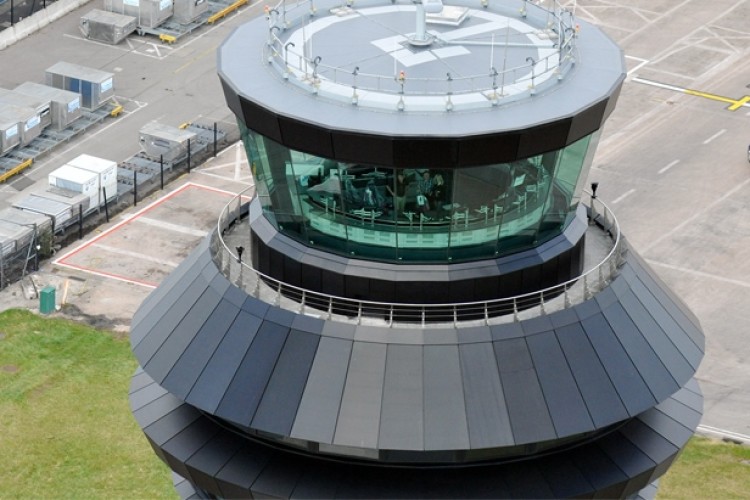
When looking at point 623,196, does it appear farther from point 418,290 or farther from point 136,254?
point 418,290

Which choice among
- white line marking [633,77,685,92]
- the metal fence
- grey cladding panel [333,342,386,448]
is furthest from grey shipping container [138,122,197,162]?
grey cladding panel [333,342,386,448]

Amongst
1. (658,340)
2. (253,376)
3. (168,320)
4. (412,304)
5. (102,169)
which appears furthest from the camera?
(102,169)

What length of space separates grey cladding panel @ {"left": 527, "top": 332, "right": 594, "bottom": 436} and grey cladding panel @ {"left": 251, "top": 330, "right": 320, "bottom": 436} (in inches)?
201

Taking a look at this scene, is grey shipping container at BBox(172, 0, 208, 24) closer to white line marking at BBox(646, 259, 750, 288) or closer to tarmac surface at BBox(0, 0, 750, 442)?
tarmac surface at BBox(0, 0, 750, 442)

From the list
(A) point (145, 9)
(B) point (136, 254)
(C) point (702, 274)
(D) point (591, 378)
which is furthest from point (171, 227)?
(D) point (591, 378)

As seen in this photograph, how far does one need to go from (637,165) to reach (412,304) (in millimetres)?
62560

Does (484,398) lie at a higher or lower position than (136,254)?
higher

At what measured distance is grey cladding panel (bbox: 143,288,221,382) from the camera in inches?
1736

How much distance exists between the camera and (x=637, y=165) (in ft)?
339

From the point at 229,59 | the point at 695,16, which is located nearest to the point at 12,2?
the point at 695,16

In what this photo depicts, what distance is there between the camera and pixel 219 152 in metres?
104

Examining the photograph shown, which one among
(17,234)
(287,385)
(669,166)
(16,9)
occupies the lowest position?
(669,166)

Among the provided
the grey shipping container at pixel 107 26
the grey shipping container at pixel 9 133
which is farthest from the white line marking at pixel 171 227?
the grey shipping container at pixel 107 26

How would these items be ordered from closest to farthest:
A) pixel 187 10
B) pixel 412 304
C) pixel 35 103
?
pixel 412 304
pixel 35 103
pixel 187 10
